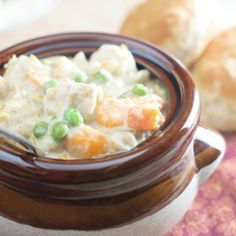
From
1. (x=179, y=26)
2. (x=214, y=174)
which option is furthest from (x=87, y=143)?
(x=179, y=26)

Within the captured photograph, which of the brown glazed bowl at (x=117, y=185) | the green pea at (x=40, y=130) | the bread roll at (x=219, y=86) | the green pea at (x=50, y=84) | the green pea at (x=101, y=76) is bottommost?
the bread roll at (x=219, y=86)

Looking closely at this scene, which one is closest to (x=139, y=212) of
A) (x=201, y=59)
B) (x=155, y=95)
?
(x=155, y=95)

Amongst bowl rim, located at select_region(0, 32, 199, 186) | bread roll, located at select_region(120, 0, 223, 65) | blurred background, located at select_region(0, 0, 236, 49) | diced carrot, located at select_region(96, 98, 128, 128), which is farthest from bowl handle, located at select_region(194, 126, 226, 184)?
blurred background, located at select_region(0, 0, 236, 49)

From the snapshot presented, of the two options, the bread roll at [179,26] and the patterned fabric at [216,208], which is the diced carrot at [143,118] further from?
the bread roll at [179,26]

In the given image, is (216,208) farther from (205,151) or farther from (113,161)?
(113,161)

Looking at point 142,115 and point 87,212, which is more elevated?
point 142,115

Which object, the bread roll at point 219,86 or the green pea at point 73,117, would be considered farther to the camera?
the bread roll at point 219,86

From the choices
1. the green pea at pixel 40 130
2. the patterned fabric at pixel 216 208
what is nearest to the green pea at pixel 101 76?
the green pea at pixel 40 130

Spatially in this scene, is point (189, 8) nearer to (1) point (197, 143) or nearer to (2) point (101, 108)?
(1) point (197, 143)
